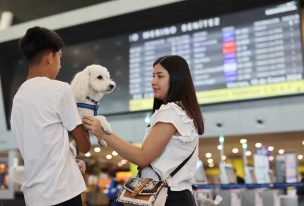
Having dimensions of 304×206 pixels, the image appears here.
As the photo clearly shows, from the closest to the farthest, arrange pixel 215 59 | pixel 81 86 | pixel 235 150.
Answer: pixel 81 86
pixel 215 59
pixel 235 150

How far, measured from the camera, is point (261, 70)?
8.78 meters

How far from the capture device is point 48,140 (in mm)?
1759

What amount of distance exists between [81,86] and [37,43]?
1.42 feet

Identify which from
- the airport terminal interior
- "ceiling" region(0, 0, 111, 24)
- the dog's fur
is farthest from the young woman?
"ceiling" region(0, 0, 111, 24)

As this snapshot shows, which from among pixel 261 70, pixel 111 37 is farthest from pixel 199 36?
pixel 111 37

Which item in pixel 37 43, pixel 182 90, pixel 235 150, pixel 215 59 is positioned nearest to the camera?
pixel 37 43

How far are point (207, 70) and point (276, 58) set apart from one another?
1518 millimetres

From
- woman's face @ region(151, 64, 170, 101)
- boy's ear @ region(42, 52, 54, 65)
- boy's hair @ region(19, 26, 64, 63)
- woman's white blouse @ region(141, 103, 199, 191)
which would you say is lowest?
woman's white blouse @ region(141, 103, 199, 191)

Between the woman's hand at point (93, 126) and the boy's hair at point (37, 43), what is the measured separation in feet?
1.11

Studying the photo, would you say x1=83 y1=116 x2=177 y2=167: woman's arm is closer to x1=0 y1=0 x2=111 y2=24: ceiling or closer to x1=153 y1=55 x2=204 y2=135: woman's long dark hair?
x1=153 y1=55 x2=204 y2=135: woman's long dark hair

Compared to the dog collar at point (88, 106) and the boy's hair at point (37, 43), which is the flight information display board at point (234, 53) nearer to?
the dog collar at point (88, 106)

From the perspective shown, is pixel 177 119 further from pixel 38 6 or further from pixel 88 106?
pixel 38 6

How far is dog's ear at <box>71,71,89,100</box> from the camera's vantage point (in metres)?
2.23

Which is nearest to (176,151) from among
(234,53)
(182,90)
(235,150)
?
(182,90)
